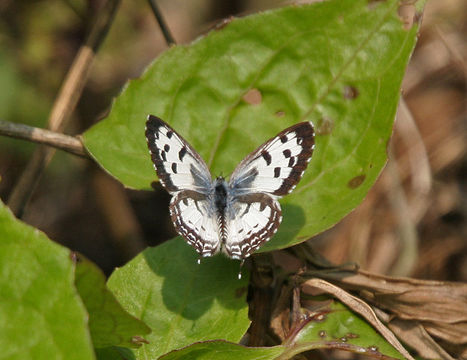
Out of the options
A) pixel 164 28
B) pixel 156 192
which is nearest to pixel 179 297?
pixel 164 28

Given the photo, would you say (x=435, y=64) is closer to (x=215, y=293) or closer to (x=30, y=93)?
(x=30, y=93)

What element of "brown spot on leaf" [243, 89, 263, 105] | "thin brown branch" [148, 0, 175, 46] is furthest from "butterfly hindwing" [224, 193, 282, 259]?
Answer: "thin brown branch" [148, 0, 175, 46]

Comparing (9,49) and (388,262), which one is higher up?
(9,49)

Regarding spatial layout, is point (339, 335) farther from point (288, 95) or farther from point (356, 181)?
point (288, 95)

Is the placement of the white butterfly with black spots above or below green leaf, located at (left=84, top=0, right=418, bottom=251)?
below

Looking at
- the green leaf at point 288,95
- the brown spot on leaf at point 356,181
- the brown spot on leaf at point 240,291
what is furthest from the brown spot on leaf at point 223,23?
the brown spot on leaf at point 240,291

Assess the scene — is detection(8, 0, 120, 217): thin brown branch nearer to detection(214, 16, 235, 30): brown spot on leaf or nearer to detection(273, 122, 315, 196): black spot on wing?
detection(214, 16, 235, 30): brown spot on leaf

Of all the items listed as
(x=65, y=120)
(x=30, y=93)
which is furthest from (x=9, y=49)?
(x=65, y=120)
